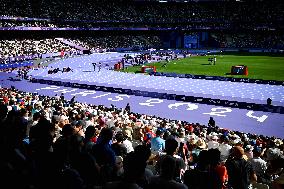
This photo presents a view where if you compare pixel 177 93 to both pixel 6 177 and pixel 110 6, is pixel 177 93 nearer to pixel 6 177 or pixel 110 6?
pixel 6 177

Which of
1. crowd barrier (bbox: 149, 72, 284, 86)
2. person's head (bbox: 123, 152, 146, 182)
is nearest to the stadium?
person's head (bbox: 123, 152, 146, 182)

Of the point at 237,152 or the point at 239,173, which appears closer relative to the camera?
the point at 239,173

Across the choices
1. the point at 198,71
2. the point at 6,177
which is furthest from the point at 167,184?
the point at 198,71

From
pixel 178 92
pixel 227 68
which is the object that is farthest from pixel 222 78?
pixel 227 68

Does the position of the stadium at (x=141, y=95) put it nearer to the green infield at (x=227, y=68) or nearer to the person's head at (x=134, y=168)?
the person's head at (x=134, y=168)

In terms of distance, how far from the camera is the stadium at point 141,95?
6035mm

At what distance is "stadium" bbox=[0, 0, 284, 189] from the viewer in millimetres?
6035

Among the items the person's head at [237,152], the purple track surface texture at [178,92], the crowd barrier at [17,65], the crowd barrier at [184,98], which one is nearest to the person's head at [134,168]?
the person's head at [237,152]

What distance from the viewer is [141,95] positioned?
34.1 meters

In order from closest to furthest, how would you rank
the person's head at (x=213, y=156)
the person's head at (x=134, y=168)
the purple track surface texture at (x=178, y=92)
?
the person's head at (x=134, y=168) < the person's head at (x=213, y=156) < the purple track surface texture at (x=178, y=92)

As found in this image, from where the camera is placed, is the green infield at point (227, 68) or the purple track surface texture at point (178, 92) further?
the green infield at point (227, 68)

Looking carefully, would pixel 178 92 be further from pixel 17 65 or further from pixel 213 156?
pixel 17 65

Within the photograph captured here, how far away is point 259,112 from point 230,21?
65.0 m

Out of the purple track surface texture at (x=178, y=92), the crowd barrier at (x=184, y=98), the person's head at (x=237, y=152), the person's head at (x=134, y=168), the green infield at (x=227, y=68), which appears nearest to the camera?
the person's head at (x=134, y=168)
